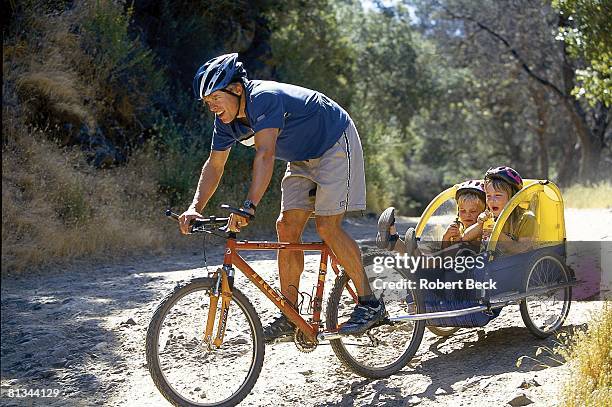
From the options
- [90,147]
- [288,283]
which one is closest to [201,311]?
[288,283]

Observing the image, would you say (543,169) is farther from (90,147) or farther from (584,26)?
(90,147)

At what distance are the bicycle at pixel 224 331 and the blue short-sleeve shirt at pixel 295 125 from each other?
1.82 feet

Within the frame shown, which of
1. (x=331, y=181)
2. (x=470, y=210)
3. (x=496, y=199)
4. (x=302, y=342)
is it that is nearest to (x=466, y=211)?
(x=470, y=210)

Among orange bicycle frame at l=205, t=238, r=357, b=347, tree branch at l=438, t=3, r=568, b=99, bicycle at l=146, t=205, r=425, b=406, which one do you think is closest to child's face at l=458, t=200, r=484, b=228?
bicycle at l=146, t=205, r=425, b=406

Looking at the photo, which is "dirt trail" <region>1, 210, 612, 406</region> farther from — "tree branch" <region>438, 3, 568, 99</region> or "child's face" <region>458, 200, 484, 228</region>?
"tree branch" <region>438, 3, 568, 99</region>

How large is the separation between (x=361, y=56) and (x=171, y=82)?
1412 cm

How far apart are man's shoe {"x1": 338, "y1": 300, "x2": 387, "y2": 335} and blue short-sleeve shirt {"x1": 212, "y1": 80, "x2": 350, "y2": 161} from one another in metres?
0.99

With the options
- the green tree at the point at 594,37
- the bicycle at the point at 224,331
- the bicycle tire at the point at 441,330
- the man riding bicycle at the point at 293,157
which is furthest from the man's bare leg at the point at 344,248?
the green tree at the point at 594,37

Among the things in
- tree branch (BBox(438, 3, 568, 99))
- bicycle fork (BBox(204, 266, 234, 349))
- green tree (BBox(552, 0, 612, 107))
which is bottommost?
bicycle fork (BBox(204, 266, 234, 349))

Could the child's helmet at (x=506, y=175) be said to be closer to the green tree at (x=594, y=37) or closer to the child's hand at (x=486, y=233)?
the child's hand at (x=486, y=233)

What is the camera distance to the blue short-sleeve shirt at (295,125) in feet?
14.2

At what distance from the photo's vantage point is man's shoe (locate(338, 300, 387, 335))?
4.61 meters

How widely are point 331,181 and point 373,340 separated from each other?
1115 mm

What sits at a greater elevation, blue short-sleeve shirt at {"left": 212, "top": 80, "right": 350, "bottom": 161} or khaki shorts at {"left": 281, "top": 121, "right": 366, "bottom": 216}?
blue short-sleeve shirt at {"left": 212, "top": 80, "right": 350, "bottom": 161}
